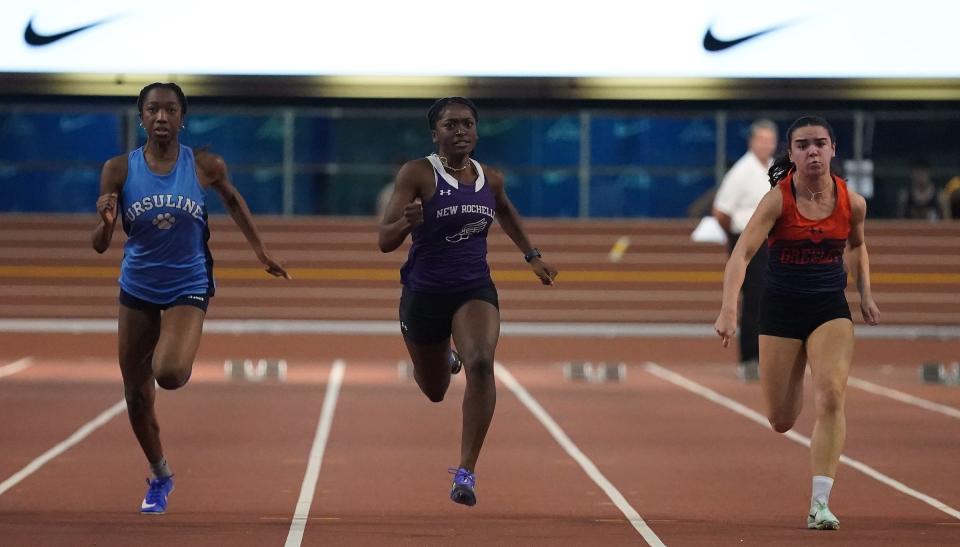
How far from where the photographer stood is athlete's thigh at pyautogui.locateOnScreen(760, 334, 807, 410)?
9766 mm

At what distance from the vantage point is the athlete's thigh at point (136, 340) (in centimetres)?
999

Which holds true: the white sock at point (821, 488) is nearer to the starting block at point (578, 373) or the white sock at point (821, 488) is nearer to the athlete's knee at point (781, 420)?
the athlete's knee at point (781, 420)

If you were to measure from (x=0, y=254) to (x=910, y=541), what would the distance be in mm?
19498

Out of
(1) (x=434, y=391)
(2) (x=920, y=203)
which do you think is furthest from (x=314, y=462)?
(2) (x=920, y=203)

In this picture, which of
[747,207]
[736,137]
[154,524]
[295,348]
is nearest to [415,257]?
[154,524]

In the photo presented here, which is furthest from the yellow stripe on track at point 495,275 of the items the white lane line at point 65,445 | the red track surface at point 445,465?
the white lane line at point 65,445

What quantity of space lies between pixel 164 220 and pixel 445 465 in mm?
3456

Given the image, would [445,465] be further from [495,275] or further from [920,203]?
[920,203]

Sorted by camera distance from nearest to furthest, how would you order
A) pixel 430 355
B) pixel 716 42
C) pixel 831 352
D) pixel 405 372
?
pixel 831 352, pixel 430 355, pixel 405 372, pixel 716 42

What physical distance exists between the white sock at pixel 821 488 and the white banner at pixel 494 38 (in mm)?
17267

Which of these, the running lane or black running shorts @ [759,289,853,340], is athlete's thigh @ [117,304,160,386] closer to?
the running lane

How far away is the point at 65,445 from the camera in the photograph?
45.1 feet

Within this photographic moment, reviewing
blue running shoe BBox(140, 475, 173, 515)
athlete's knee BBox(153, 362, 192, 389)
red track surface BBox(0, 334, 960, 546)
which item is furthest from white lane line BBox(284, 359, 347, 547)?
athlete's knee BBox(153, 362, 192, 389)

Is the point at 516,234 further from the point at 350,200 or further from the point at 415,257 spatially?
the point at 350,200
